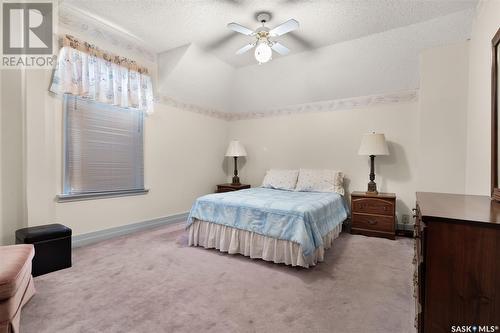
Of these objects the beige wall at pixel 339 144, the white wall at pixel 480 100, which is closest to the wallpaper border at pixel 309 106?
the beige wall at pixel 339 144

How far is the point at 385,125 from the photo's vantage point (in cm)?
377

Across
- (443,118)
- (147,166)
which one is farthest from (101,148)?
(443,118)

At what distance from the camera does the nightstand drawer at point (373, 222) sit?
334 centimetres

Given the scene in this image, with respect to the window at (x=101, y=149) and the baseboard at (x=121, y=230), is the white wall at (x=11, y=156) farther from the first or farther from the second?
the baseboard at (x=121, y=230)

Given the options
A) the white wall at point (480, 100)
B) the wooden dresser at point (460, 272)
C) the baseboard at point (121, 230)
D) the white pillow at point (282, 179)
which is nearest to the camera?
the wooden dresser at point (460, 272)

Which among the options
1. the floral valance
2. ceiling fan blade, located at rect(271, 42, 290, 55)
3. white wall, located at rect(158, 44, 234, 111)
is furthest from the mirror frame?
the floral valance

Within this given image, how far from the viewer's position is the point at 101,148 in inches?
126

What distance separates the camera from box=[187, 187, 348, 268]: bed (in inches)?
94.0

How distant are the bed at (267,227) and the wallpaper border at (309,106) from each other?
1792mm

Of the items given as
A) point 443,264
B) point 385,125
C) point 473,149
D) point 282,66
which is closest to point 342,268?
point 443,264

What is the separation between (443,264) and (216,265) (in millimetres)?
2029

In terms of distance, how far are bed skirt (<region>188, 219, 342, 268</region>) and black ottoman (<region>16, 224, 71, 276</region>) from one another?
1.30 meters

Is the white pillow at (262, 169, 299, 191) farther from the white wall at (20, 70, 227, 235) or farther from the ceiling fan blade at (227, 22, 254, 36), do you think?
the ceiling fan blade at (227, 22, 254, 36)

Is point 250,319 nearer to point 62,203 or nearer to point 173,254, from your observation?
point 173,254
